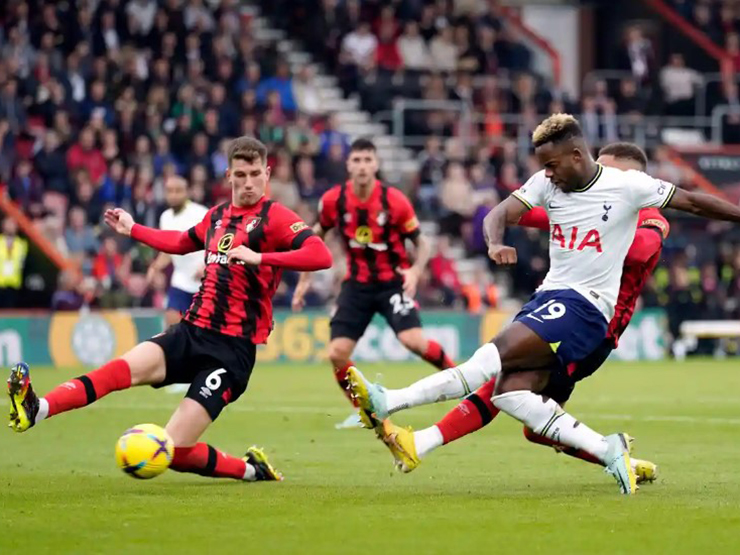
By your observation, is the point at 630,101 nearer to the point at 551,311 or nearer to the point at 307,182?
the point at 307,182

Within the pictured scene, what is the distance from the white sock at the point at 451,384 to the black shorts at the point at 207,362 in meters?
→ 1.17

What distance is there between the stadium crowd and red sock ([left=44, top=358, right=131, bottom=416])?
1422 centimetres

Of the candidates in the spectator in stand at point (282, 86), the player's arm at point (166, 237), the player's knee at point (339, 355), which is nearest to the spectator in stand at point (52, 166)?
the spectator in stand at point (282, 86)

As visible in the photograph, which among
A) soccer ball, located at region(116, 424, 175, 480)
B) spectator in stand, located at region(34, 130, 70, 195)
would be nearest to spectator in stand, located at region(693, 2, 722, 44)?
spectator in stand, located at region(34, 130, 70, 195)

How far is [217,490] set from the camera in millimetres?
9148

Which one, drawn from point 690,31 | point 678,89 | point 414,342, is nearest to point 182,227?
point 414,342

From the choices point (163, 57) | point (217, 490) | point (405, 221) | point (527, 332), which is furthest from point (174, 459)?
point (163, 57)

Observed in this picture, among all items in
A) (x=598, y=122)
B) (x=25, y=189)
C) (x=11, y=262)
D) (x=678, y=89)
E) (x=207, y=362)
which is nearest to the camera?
(x=207, y=362)

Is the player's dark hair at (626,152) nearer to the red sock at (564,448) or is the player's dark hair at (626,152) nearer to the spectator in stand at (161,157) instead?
the red sock at (564,448)

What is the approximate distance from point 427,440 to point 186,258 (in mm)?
8270

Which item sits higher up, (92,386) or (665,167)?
(92,386)

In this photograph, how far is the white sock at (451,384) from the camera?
342 inches

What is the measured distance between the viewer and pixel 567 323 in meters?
8.84

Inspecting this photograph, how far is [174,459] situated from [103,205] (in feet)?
51.0
